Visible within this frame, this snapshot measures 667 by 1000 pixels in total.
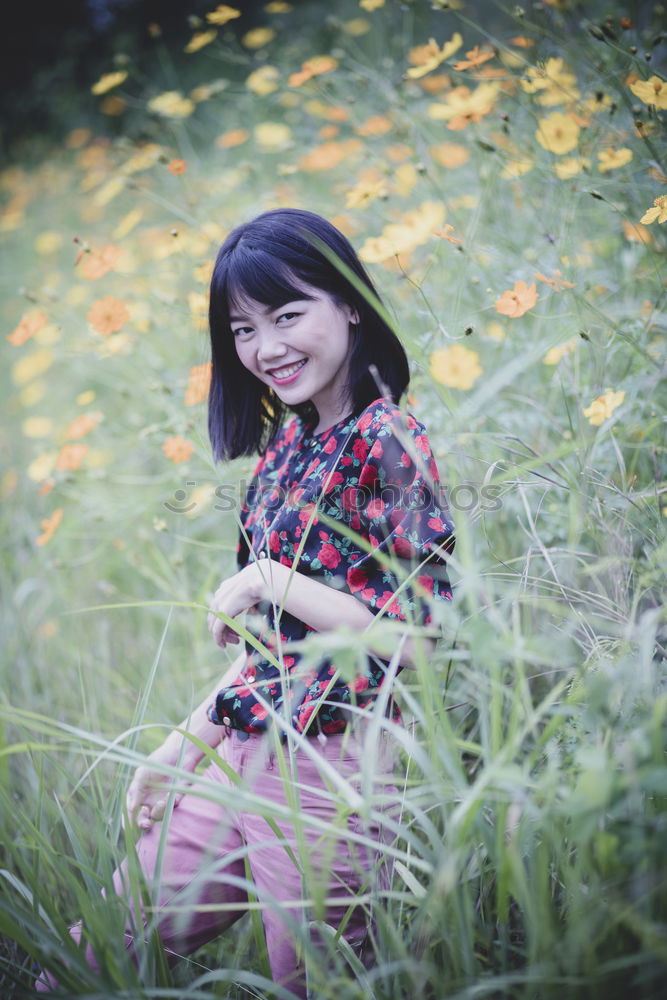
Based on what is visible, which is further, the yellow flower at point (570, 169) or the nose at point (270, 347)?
the yellow flower at point (570, 169)

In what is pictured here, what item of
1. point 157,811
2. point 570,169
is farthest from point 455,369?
point 157,811

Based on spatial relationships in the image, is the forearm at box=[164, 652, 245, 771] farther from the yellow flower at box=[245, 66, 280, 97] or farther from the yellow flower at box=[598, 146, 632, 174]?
the yellow flower at box=[245, 66, 280, 97]

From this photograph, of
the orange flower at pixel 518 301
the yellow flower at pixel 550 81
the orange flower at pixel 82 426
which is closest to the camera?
the orange flower at pixel 518 301

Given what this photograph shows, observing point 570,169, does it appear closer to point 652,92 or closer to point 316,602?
point 652,92

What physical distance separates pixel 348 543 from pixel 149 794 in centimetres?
52

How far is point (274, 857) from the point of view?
0.89 meters

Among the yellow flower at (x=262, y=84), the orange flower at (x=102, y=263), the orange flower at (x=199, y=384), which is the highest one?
the yellow flower at (x=262, y=84)

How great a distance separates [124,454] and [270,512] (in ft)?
4.64

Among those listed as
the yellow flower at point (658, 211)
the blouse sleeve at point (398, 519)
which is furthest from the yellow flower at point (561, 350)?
the blouse sleeve at point (398, 519)

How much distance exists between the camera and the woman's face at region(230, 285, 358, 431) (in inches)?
38.8

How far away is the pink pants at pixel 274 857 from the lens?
843mm

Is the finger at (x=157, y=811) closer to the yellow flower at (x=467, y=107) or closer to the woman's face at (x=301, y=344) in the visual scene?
the woman's face at (x=301, y=344)

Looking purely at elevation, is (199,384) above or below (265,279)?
below

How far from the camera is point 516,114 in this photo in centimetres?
172
